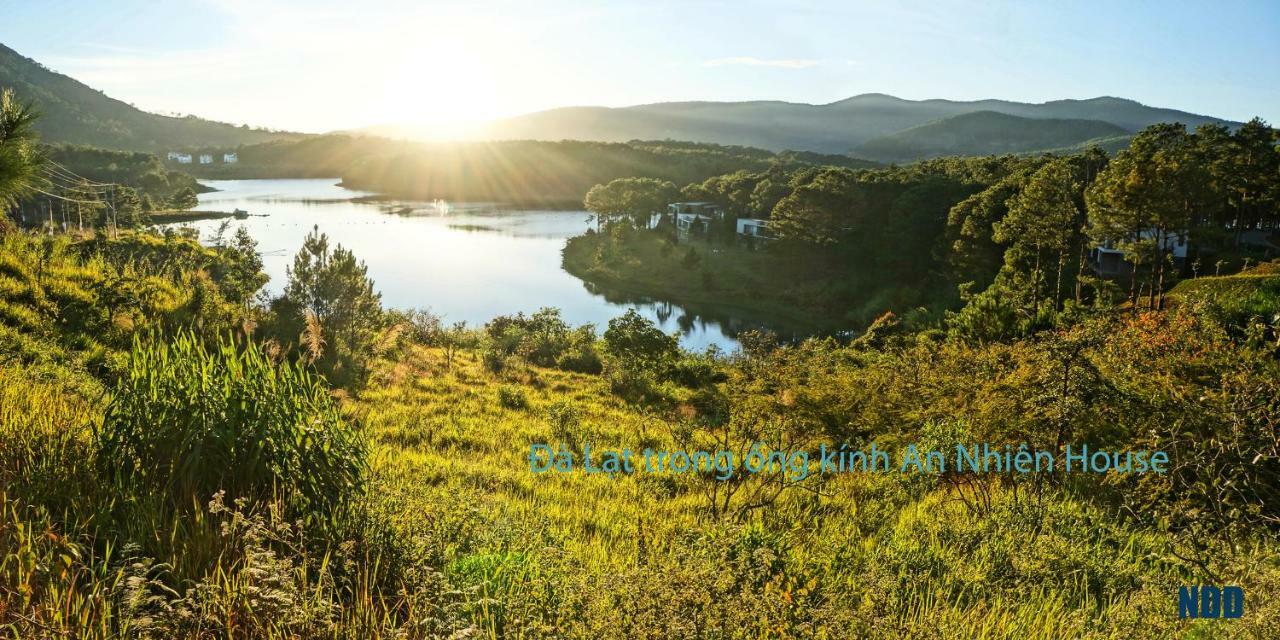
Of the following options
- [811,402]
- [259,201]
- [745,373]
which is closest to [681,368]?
[745,373]

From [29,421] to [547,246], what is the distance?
65.7 meters

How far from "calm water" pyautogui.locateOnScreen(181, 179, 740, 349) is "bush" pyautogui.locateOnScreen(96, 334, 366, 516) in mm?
30651

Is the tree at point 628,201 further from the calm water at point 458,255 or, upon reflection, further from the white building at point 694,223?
the calm water at point 458,255

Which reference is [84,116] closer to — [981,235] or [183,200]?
[183,200]

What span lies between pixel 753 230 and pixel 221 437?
59881 millimetres

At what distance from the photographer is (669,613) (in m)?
2.60

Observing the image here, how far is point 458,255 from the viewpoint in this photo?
6012cm

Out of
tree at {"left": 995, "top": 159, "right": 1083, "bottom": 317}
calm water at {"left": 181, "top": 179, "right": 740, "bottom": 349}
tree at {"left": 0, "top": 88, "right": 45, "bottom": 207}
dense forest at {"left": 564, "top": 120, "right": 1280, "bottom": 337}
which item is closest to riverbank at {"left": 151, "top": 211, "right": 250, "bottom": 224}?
calm water at {"left": 181, "top": 179, "right": 740, "bottom": 349}

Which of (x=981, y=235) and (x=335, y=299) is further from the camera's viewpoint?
(x=981, y=235)

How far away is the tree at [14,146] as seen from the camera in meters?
5.02

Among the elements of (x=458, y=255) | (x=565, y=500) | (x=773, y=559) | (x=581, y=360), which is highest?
(x=773, y=559)

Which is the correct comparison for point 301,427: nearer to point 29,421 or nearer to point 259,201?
point 29,421

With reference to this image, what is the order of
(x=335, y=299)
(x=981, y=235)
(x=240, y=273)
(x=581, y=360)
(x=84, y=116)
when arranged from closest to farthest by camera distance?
(x=335, y=299)
(x=581, y=360)
(x=240, y=273)
(x=981, y=235)
(x=84, y=116)

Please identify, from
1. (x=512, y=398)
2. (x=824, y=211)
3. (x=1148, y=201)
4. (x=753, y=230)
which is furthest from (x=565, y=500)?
(x=753, y=230)
